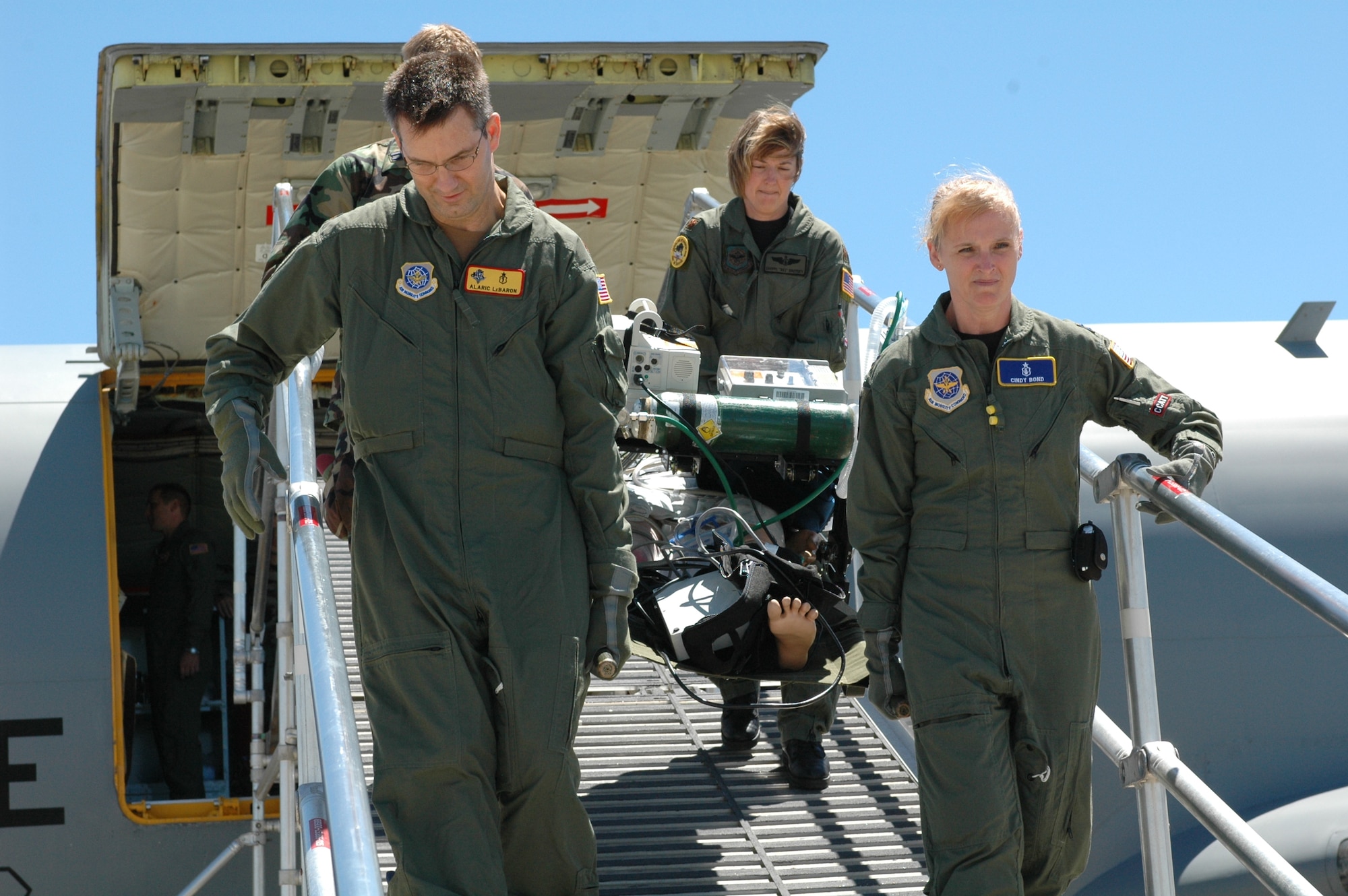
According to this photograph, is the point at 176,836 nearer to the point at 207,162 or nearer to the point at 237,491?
the point at 207,162

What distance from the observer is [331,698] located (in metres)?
2.35

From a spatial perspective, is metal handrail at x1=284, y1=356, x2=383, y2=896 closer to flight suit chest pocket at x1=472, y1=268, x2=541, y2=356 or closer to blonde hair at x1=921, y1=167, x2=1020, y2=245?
flight suit chest pocket at x1=472, y1=268, x2=541, y2=356

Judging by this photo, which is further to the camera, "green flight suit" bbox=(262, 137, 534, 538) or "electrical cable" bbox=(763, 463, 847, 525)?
"electrical cable" bbox=(763, 463, 847, 525)

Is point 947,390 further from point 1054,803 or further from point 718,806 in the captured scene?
point 718,806

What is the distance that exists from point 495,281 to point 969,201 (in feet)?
3.34

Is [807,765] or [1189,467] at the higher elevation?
[1189,467]

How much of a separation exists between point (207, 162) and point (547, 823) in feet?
14.9

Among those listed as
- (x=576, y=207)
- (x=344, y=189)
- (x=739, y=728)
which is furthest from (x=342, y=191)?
(x=576, y=207)

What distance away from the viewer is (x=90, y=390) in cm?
705

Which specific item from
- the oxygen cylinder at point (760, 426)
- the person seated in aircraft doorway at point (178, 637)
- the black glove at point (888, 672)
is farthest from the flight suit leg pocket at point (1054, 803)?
the person seated in aircraft doorway at point (178, 637)

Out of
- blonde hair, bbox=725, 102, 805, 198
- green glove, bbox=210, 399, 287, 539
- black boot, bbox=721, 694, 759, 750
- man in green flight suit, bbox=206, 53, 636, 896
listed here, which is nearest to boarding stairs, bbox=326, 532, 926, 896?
black boot, bbox=721, 694, 759, 750

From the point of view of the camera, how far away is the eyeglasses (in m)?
2.80

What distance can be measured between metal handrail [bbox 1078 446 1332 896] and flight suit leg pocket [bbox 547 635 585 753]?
3.94 ft

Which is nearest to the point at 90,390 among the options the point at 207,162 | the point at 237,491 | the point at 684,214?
the point at 207,162
